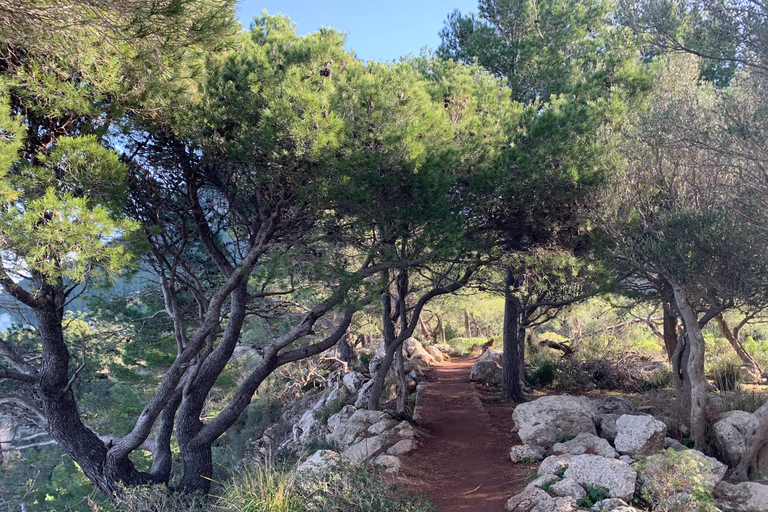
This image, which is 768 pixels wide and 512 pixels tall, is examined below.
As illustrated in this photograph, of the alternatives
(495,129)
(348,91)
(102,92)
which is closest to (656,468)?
(495,129)

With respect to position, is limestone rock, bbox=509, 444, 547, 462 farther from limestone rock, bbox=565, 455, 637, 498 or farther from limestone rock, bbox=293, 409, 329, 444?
limestone rock, bbox=293, 409, 329, 444

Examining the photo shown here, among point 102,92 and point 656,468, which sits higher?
point 102,92

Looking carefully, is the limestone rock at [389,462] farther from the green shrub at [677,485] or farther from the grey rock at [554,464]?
the green shrub at [677,485]

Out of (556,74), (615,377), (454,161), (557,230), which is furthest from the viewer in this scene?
(615,377)

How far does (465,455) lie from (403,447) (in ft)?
3.47

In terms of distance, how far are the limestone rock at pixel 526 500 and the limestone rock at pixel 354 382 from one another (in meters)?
8.86

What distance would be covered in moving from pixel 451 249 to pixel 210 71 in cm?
424

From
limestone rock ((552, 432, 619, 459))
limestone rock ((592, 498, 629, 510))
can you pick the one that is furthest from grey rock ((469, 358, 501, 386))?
limestone rock ((592, 498, 629, 510))

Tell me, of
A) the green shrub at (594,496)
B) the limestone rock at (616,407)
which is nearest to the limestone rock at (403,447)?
the green shrub at (594,496)

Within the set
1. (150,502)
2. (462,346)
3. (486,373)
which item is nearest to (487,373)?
(486,373)

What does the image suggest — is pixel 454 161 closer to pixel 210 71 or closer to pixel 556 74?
pixel 210 71

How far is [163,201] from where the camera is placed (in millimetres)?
7824

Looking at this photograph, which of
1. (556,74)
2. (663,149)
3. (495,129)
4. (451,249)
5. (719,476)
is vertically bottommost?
(719,476)

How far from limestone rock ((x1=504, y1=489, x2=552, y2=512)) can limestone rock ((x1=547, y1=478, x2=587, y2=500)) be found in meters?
0.12
